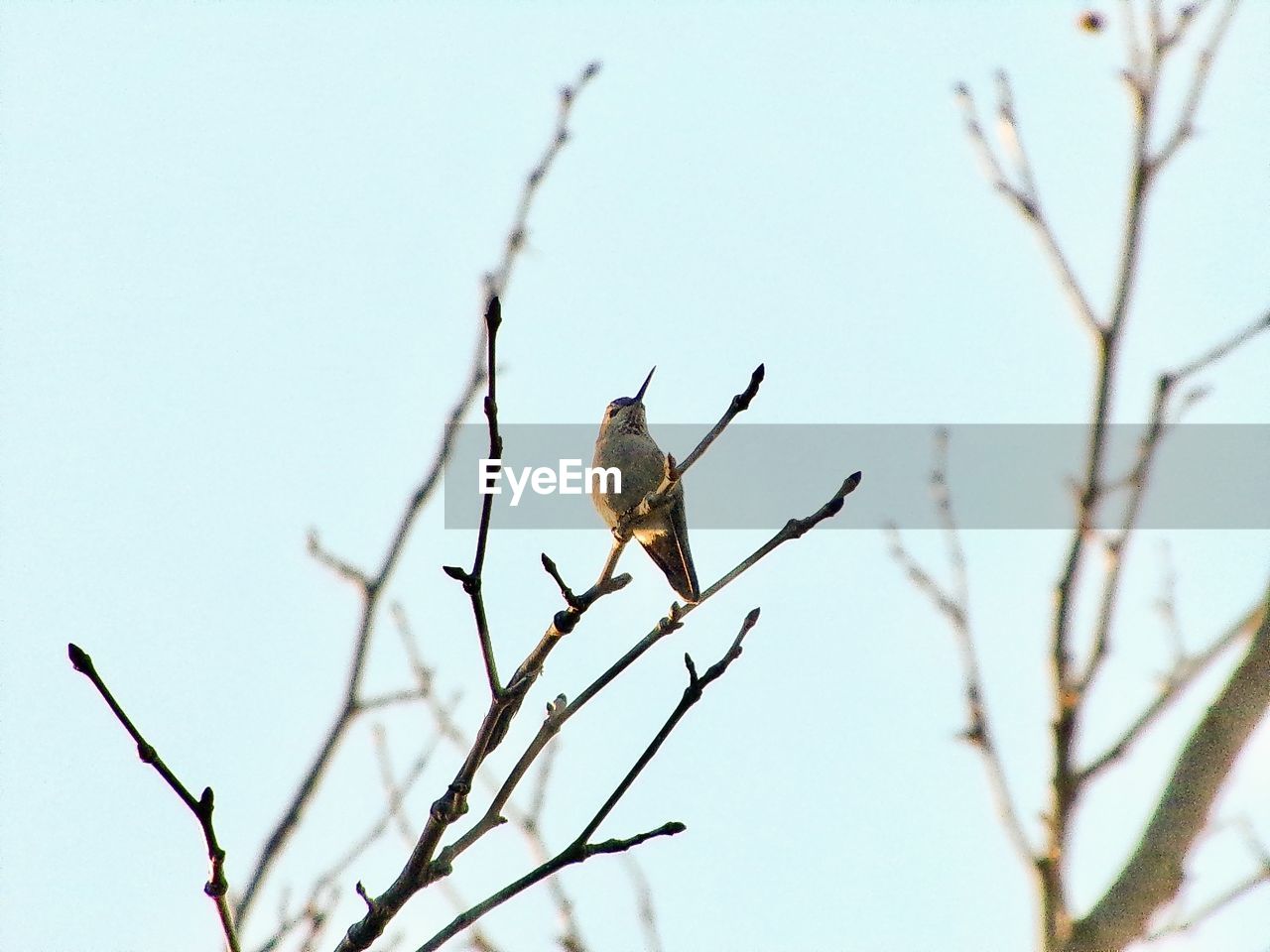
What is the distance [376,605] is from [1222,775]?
7.93 feet

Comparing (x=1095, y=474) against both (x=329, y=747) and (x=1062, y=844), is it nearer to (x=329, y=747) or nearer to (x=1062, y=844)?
(x=1062, y=844)

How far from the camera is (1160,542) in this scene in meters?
4.62

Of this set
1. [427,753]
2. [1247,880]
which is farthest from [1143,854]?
[427,753]

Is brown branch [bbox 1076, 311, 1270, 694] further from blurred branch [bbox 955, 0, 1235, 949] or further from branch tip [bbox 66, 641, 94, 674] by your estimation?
branch tip [bbox 66, 641, 94, 674]

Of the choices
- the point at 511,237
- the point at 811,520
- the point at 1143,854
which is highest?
the point at 511,237

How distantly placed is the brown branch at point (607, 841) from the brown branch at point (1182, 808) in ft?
3.53

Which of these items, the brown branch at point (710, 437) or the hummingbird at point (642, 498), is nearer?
the brown branch at point (710, 437)

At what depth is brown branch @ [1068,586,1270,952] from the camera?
306cm

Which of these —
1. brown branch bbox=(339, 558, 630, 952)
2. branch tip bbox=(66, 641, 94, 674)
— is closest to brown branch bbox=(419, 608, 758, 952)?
brown branch bbox=(339, 558, 630, 952)

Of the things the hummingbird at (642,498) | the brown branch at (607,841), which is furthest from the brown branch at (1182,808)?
the hummingbird at (642,498)

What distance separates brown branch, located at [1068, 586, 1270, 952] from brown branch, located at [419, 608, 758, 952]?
108 cm

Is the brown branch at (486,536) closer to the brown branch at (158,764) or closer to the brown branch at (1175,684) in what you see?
the brown branch at (158,764)

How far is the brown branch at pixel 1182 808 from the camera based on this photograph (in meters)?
3.06

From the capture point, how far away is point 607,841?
274 cm
